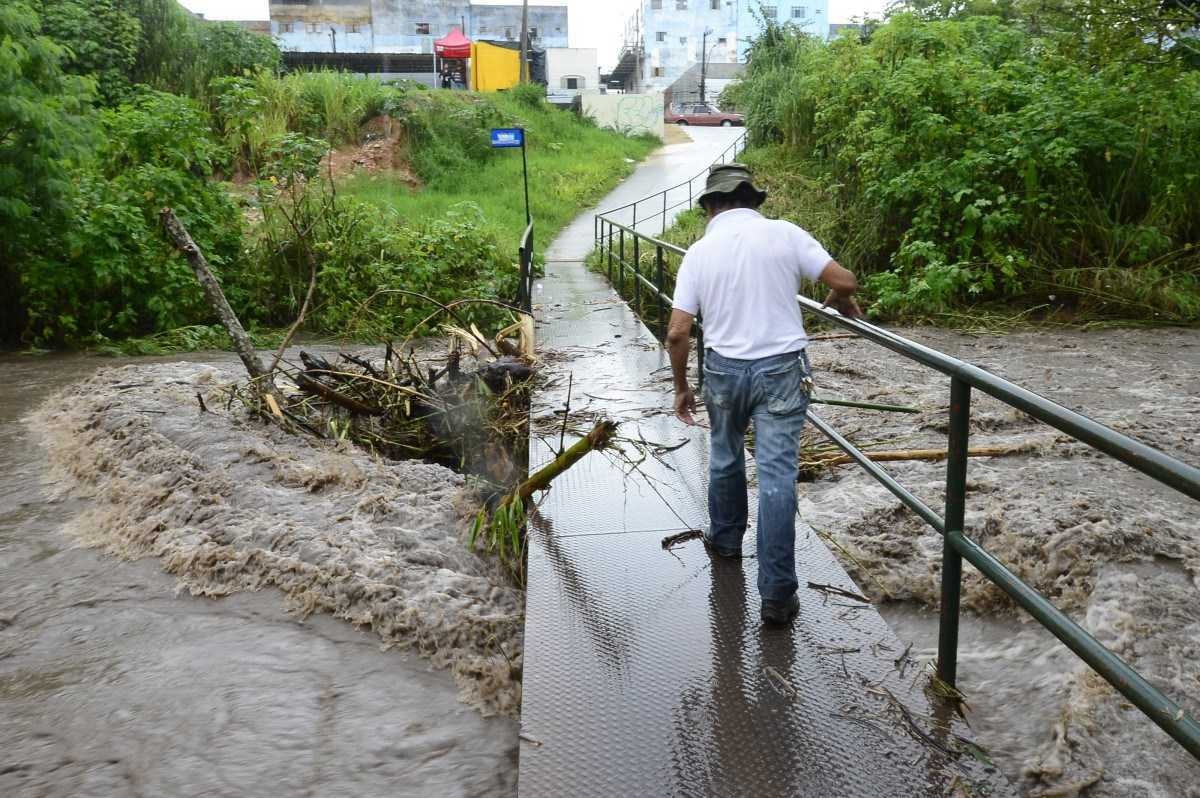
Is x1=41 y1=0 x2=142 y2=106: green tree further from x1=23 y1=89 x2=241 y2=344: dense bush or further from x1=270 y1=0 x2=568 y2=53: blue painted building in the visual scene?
x1=270 y1=0 x2=568 y2=53: blue painted building

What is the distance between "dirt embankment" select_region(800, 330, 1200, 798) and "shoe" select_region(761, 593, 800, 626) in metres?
0.82

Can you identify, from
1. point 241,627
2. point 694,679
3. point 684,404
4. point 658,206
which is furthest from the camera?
point 658,206

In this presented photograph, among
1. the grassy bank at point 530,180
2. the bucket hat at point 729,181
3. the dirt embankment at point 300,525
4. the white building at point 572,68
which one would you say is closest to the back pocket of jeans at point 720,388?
the bucket hat at point 729,181

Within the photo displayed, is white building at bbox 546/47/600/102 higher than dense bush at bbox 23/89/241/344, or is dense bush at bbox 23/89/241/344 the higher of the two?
white building at bbox 546/47/600/102

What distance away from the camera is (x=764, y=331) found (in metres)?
3.34

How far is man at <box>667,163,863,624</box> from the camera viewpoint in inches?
131

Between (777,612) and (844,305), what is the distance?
3.66 feet

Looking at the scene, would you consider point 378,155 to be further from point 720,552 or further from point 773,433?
point 773,433

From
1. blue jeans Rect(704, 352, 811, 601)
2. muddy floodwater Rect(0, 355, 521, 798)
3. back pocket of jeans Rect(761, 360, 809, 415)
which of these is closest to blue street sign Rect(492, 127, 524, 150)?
muddy floodwater Rect(0, 355, 521, 798)

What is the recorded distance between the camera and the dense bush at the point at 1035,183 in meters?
11.8

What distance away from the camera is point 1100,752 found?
129 inches

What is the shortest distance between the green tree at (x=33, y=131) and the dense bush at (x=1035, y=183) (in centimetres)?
974

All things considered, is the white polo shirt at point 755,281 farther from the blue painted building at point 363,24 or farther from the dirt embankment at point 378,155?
the blue painted building at point 363,24

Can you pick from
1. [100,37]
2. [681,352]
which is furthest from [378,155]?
[681,352]
